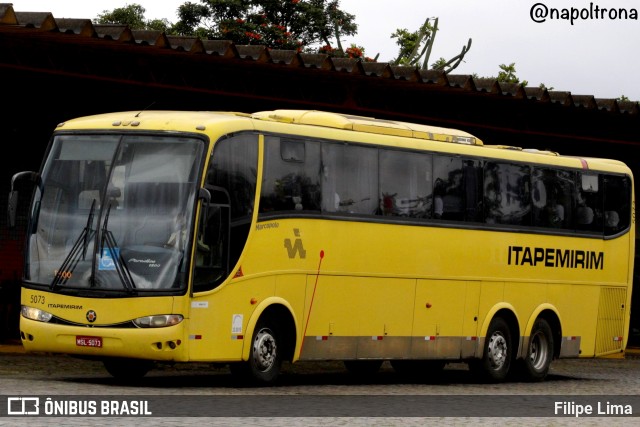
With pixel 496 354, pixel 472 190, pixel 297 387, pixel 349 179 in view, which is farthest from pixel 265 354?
pixel 496 354

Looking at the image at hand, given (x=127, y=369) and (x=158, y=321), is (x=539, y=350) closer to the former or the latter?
(x=127, y=369)

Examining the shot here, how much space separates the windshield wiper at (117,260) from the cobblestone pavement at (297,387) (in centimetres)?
119

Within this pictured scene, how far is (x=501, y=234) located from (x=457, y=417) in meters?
7.45

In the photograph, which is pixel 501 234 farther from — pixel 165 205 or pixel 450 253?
pixel 165 205

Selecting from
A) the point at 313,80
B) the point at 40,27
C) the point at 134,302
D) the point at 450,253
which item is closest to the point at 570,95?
the point at 313,80

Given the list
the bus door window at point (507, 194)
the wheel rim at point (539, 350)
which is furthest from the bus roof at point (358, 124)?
the wheel rim at point (539, 350)

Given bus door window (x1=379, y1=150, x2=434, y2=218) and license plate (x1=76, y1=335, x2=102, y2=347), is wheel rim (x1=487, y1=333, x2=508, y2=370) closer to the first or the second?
bus door window (x1=379, y1=150, x2=434, y2=218)

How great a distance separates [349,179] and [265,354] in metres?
2.73

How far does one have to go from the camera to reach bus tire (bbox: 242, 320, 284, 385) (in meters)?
17.9

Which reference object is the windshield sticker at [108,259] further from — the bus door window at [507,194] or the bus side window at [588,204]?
the bus side window at [588,204]

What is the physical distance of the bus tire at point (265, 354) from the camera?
706 inches

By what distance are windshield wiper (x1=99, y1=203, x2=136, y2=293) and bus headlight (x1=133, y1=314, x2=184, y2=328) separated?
0.35m

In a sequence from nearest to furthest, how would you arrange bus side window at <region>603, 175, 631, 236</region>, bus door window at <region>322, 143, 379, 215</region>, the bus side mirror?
the bus side mirror, bus door window at <region>322, 143, 379, 215</region>, bus side window at <region>603, 175, 631, 236</region>

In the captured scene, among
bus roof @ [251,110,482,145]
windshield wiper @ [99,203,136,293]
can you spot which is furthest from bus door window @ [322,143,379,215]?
windshield wiper @ [99,203,136,293]
